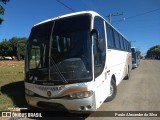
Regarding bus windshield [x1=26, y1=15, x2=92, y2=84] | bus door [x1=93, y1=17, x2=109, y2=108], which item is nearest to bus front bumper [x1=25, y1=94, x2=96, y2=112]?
bus door [x1=93, y1=17, x2=109, y2=108]

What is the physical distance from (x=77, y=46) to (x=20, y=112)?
10.0 feet

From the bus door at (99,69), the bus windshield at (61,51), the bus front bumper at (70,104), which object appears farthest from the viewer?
the bus door at (99,69)

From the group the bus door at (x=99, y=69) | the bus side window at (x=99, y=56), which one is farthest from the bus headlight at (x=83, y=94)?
the bus side window at (x=99, y=56)

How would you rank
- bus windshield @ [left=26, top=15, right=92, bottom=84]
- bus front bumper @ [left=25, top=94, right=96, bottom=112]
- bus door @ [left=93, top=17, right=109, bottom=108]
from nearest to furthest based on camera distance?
bus front bumper @ [left=25, top=94, right=96, bottom=112] → bus windshield @ [left=26, top=15, right=92, bottom=84] → bus door @ [left=93, top=17, right=109, bottom=108]

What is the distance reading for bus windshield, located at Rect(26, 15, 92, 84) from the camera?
18.7ft

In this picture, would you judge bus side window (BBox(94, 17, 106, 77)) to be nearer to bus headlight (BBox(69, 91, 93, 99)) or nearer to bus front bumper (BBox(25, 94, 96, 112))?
bus headlight (BBox(69, 91, 93, 99))

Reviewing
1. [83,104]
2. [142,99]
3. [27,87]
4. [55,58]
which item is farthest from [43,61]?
[142,99]

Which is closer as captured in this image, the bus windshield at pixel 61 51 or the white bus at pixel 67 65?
the white bus at pixel 67 65

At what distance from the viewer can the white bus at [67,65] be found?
18.3 feet

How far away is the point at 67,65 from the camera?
19.0ft

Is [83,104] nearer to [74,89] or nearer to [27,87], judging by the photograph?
[74,89]

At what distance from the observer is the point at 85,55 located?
18.8 ft

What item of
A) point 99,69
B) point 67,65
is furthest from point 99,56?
point 67,65

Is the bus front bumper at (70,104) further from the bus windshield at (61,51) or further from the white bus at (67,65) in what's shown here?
the bus windshield at (61,51)
